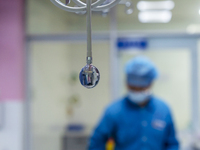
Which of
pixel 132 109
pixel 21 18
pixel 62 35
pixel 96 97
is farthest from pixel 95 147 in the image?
pixel 21 18

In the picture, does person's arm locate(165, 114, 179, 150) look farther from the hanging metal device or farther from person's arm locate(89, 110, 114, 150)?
the hanging metal device

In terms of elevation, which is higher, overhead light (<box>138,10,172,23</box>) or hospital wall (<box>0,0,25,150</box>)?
overhead light (<box>138,10,172,23</box>)

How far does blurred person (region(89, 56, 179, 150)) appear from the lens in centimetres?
143

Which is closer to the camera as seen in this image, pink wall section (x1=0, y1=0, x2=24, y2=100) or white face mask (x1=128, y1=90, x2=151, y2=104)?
white face mask (x1=128, y1=90, x2=151, y2=104)

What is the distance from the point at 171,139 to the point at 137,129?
207 millimetres

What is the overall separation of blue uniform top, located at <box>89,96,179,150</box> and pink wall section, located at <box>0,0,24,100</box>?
1.07 metres

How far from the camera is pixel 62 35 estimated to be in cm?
242

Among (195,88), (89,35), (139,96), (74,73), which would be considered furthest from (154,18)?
(89,35)

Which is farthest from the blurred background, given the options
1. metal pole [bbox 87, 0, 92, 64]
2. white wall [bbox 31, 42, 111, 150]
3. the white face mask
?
metal pole [bbox 87, 0, 92, 64]

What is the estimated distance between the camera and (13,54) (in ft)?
7.64

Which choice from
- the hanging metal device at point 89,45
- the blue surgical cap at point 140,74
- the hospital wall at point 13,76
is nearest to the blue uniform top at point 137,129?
the blue surgical cap at point 140,74

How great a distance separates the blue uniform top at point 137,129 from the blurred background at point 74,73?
77 cm

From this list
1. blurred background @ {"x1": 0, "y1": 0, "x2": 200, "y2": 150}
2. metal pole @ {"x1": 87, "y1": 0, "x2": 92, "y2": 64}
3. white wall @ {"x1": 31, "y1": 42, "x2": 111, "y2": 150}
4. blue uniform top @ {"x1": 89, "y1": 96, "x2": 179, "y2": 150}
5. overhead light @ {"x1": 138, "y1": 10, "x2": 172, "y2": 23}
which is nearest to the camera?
metal pole @ {"x1": 87, "y1": 0, "x2": 92, "y2": 64}

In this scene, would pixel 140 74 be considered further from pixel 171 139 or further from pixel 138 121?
pixel 171 139
